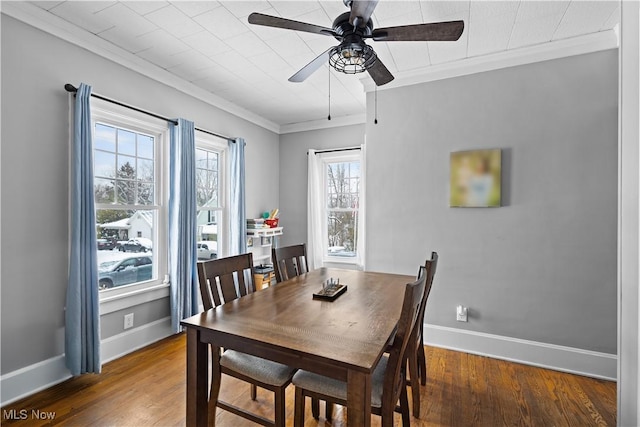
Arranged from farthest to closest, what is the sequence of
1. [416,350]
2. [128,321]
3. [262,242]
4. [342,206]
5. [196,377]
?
[342,206], [262,242], [128,321], [416,350], [196,377]

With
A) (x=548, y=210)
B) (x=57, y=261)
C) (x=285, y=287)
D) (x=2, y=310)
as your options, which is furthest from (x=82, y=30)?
(x=548, y=210)

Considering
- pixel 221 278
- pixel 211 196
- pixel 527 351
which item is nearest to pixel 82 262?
pixel 221 278

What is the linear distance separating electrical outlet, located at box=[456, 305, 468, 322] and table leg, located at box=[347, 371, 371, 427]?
2.05 metres

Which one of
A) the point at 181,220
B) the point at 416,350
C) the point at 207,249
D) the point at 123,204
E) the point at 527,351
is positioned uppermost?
the point at 123,204

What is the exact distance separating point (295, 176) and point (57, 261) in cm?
311

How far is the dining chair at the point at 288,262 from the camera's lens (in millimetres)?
2467

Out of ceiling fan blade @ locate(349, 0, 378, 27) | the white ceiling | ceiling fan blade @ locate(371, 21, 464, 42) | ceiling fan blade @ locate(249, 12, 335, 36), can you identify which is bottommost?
ceiling fan blade @ locate(371, 21, 464, 42)

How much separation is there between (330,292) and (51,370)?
208 cm

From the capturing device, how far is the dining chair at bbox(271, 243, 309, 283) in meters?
2.47

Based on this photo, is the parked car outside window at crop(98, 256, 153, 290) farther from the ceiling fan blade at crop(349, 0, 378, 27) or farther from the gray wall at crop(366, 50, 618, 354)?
the ceiling fan blade at crop(349, 0, 378, 27)

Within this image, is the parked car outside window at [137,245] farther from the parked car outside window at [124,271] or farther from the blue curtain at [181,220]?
the blue curtain at [181,220]

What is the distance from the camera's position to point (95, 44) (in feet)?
8.14

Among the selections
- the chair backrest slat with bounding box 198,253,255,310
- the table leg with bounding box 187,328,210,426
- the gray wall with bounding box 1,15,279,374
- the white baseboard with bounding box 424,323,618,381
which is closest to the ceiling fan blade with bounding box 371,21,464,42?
the chair backrest slat with bounding box 198,253,255,310

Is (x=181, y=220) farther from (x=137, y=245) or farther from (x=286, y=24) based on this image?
(x=286, y=24)
